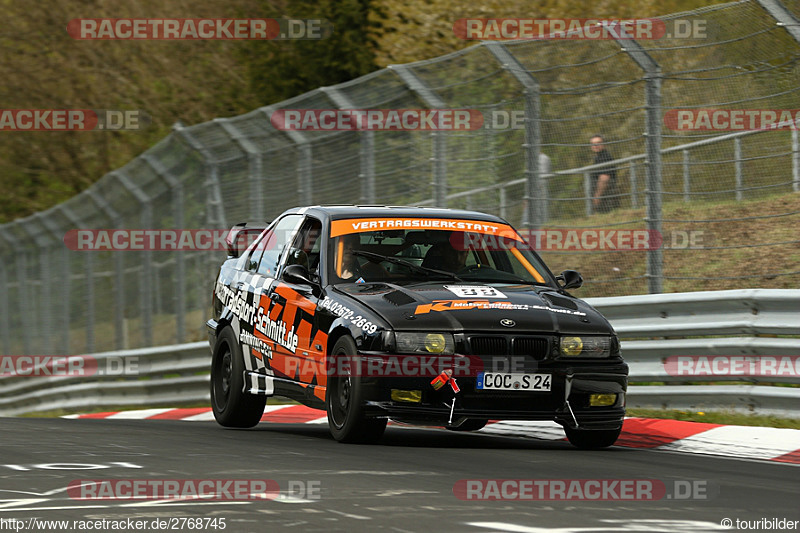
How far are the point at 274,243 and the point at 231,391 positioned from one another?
3.94 feet

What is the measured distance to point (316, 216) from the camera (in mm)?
10570

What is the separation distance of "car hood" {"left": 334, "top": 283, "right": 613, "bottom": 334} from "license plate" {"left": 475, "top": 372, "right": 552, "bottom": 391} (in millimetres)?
276

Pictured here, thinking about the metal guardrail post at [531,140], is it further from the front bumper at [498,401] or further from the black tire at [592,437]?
the front bumper at [498,401]

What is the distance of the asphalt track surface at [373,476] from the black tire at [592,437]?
8cm

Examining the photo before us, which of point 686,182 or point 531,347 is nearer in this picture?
point 531,347

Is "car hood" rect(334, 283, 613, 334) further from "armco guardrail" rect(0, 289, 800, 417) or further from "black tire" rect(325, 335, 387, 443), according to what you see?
"armco guardrail" rect(0, 289, 800, 417)

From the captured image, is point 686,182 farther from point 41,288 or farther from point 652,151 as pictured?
point 41,288

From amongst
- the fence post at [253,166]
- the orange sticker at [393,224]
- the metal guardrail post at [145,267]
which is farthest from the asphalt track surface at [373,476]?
the metal guardrail post at [145,267]

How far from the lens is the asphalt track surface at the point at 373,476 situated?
19.7 feet

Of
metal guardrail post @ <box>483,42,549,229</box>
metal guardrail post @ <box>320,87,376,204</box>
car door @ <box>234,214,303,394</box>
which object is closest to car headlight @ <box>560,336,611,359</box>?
car door @ <box>234,214,303,394</box>

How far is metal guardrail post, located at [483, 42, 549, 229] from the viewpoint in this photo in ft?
43.3

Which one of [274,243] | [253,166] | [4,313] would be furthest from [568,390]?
[4,313]

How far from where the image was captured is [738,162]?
11664 millimetres

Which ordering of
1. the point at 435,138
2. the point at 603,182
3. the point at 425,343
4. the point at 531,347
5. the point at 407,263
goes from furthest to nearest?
1. the point at 435,138
2. the point at 603,182
3. the point at 407,263
4. the point at 531,347
5. the point at 425,343
